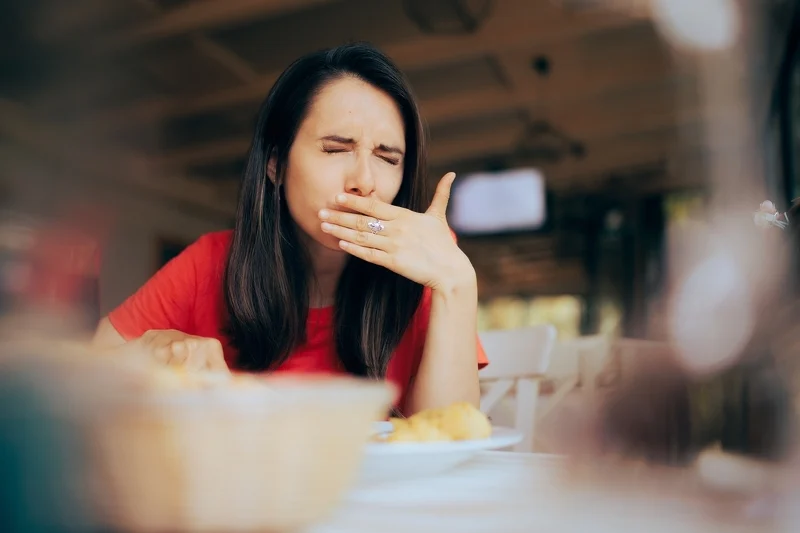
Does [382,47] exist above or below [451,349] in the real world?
above

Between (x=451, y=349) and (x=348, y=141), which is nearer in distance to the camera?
(x=451, y=349)

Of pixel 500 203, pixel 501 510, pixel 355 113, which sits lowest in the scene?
pixel 501 510

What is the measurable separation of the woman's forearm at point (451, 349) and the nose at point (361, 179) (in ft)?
0.75

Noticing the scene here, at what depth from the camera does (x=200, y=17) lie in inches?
156

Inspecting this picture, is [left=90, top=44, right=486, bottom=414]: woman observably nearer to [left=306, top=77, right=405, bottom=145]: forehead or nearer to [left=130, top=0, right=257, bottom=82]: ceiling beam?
[left=306, top=77, right=405, bottom=145]: forehead

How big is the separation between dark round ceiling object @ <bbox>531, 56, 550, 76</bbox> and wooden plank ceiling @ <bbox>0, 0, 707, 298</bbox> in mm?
19

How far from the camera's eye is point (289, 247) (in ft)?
4.40

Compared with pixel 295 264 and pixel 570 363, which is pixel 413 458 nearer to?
pixel 295 264

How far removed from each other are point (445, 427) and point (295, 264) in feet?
2.69

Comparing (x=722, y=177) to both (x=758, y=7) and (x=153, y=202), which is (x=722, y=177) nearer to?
(x=758, y=7)

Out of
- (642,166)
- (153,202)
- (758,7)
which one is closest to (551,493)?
(758,7)

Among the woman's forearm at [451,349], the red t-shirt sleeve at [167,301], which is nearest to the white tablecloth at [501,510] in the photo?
the woman's forearm at [451,349]

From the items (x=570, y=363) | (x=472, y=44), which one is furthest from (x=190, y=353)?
(x=472, y=44)

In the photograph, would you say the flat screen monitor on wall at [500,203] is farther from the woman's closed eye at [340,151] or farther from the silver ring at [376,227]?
the silver ring at [376,227]
